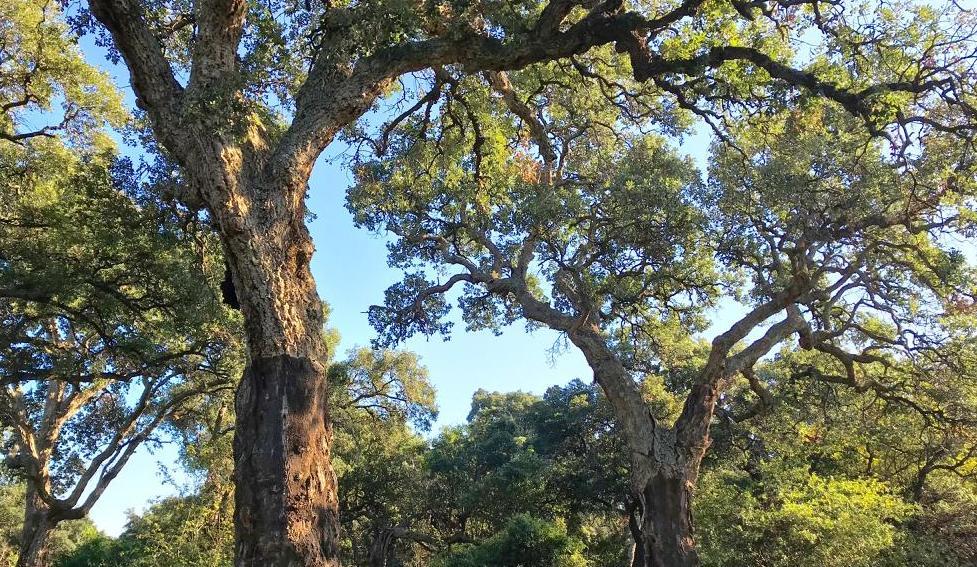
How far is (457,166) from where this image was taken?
10016 mm

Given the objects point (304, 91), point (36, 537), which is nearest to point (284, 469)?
point (304, 91)

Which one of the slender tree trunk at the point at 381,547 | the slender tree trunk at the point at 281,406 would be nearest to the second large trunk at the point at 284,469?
the slender tree trunk at the point at 281,406

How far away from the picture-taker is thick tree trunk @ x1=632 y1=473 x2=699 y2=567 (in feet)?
25.0

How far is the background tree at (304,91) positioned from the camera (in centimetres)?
399

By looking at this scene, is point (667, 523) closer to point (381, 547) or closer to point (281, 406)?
point (281, 406)

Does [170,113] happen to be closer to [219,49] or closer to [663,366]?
[219,49]

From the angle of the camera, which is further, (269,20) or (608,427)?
(608,427)

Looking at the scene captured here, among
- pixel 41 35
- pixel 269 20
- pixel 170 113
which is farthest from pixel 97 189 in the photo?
pixel 170 113

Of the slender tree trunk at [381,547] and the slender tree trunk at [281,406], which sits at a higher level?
the slender tree trunk at [381,547]

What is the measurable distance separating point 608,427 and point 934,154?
37.8 ft

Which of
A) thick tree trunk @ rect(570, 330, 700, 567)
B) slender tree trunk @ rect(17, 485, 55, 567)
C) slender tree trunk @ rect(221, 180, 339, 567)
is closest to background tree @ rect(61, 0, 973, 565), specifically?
slender tree trunk @ rect(221, 180, 339, 567)

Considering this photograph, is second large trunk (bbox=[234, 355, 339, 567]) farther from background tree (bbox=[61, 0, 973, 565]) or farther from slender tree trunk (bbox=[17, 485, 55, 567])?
slender tree trunk (bbox=[17, 485, 55, 567])

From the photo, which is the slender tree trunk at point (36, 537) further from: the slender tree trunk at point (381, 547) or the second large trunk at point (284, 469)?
the second large trunk at point (284, 469)

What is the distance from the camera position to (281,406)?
13.4 ft
